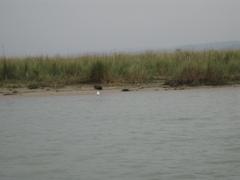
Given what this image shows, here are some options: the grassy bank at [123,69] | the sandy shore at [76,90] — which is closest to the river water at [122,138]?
the sandy shore at [76,90]

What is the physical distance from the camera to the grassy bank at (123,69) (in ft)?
64.2

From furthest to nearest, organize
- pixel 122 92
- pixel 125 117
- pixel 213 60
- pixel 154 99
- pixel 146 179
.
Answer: pixel 213 60, pixel 122 92, pixel 154 99, pixel 125 117, pixel 146 179

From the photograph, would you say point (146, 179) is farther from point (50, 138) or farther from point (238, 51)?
point (238, 51)

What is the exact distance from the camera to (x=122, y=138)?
417 inches

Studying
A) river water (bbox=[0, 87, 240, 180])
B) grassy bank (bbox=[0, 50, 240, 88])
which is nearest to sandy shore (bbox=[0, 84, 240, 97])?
grassy bank (bbox=[0, 50, 240, 88])

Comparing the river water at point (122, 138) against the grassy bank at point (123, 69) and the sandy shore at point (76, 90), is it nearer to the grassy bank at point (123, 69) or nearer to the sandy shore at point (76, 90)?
the sandy shore at point (76, 90)

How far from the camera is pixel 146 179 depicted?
770cm

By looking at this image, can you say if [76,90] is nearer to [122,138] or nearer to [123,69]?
[123,69]

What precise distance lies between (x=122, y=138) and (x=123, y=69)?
10424 millimetres

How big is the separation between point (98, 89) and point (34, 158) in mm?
9739

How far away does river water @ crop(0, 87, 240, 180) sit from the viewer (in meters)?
8.21

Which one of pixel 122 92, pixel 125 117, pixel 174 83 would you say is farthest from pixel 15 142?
pixel 174 83

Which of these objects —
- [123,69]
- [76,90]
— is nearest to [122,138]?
[76,90]

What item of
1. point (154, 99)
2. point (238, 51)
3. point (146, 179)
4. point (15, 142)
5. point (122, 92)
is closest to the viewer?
point (146, 179)
